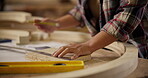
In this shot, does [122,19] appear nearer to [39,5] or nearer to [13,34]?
[13,34]

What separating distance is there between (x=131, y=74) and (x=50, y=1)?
3.62 metres

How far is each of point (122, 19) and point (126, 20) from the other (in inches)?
0.8

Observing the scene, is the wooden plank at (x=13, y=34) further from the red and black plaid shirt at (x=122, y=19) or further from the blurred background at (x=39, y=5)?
the blurred background at (x=39, y=5)

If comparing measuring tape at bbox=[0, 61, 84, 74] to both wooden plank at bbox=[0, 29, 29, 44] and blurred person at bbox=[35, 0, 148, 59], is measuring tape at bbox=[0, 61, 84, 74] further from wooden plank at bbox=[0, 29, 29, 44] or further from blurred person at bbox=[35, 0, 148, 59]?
wooden plank at bbox=[0, 29, 29, 44]

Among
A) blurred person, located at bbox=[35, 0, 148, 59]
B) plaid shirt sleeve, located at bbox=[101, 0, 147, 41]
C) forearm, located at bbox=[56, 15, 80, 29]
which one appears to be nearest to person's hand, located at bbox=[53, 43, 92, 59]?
blurred person, located at bbox=[35, 0, 148, 59]

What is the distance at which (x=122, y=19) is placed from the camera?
3.73ft

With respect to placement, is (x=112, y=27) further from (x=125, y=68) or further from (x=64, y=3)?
(x=64, y=3)

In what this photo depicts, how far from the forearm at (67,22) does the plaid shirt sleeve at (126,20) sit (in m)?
0.68

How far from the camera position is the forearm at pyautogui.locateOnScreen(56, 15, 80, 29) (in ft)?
5.84

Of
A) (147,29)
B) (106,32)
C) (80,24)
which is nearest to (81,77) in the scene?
(106,32)

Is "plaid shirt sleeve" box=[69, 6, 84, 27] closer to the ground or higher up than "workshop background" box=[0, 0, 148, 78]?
closer to the ground

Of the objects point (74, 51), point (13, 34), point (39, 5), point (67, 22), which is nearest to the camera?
point (74, 51)

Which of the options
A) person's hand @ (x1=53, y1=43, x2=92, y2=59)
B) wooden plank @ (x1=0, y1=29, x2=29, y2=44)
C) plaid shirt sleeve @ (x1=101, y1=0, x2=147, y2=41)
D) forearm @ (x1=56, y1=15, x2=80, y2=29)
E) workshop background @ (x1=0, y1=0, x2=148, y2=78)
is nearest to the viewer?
person's hand @ (x1=53, y1=43, x2=92, y2=59)

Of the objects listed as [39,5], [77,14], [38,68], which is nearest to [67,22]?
[77,14]
